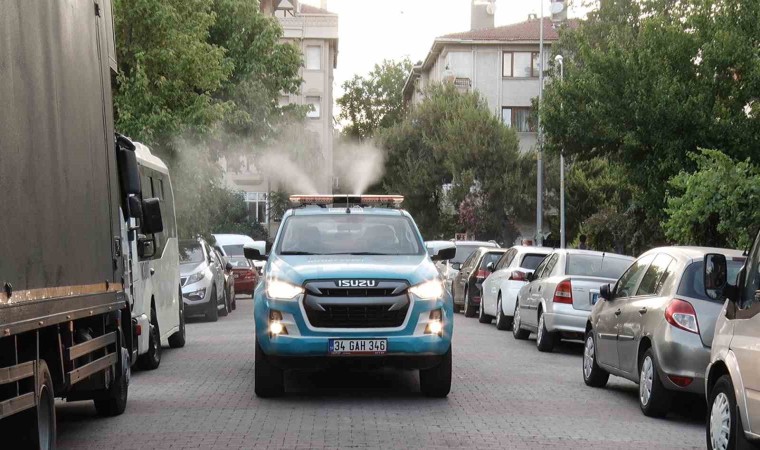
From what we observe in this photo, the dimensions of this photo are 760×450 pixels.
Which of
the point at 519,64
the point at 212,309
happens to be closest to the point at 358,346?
the point at 212,309

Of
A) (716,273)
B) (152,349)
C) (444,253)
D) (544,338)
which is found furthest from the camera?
(544,338)

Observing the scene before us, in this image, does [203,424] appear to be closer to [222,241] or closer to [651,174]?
[651,174]

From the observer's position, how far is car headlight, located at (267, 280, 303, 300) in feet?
41.5

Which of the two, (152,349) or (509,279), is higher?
(152,349)

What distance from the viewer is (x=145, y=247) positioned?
15.1 m

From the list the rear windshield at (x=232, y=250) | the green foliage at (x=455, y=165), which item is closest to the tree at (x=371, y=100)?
the green foliage at (x=455, y=165)

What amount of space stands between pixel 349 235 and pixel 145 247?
246 cm

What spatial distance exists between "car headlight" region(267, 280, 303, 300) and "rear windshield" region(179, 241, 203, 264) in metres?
13.7

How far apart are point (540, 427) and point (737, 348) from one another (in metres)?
2.87

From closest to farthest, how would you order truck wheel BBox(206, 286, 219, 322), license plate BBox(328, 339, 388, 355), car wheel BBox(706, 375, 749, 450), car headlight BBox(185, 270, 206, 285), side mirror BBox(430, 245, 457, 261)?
car wheel BBox(706, 375, 749, 450) → license plate BBox(328, 339, 388, 355) → side mirror BBox(430, 245, 457, 261) → car headlight BBox(185, 270, 206, 285) → truck wheel BBox(206, 286, 219, 322)

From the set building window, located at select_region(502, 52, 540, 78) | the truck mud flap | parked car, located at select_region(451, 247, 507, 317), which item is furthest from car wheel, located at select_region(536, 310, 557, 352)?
building window, located at select_region(502, 52, 540, 78)

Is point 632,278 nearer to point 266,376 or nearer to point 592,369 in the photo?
point 592,369

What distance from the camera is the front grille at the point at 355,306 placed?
12602 millimetres

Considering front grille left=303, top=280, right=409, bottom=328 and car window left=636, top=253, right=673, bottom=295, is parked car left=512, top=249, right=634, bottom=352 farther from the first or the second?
front grille left=303, top=280, right=409, bottom=328
